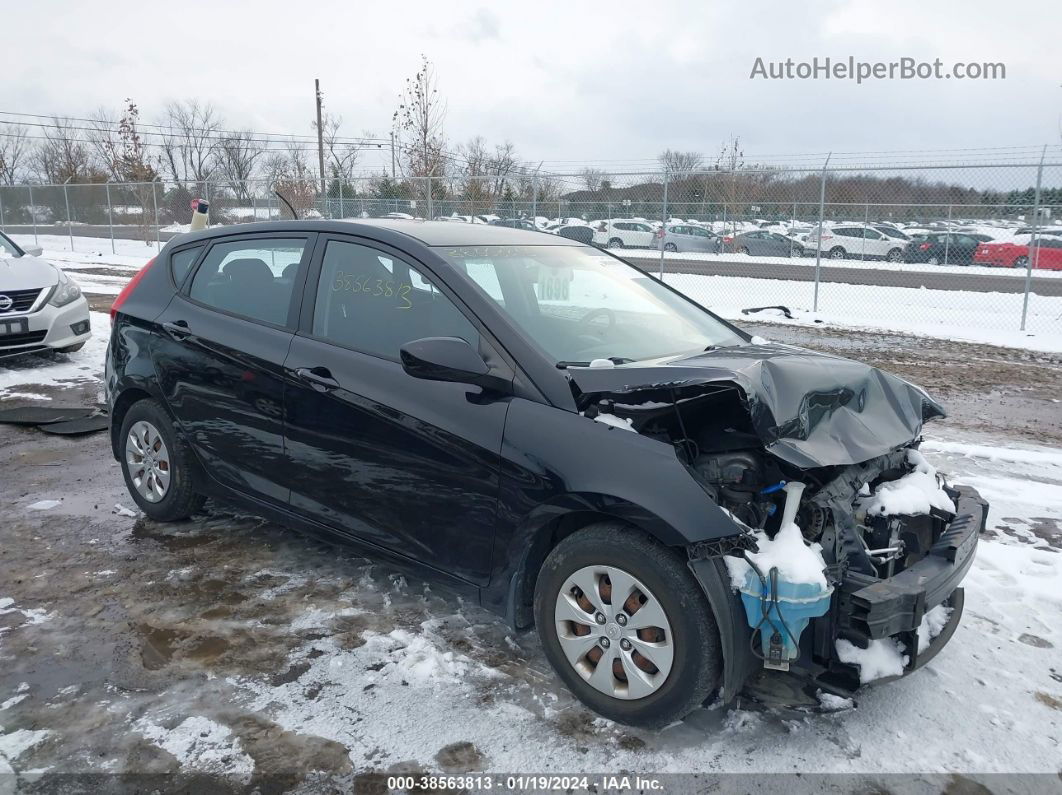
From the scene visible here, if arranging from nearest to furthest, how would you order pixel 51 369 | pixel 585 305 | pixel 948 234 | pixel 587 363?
1. pixel 587 363
2. pixel 585 305
3. pixel 51 369
4. pixel 948 234

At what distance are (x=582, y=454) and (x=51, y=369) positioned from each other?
25.2 feet

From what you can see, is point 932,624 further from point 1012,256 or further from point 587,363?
point 1012,256

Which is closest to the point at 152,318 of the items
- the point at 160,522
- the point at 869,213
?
the point at 160,522

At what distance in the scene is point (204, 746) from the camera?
2689 millimetres

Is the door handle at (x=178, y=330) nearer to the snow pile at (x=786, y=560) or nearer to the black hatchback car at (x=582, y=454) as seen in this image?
the black hatchback car at (x=582, y=454)

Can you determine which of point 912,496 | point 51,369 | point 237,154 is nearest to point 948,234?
point 912,496

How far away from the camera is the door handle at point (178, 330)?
420cm

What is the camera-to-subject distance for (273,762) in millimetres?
2619

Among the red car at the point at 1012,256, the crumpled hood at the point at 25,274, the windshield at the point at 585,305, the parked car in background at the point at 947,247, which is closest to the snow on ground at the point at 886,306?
the red car at the point at 1012,256

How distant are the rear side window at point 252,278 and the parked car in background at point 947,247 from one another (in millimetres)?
14982

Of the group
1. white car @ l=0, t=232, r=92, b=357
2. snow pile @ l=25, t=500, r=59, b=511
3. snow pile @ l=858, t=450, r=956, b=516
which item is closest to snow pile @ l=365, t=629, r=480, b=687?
snow pile @ l=858, t=450, r=956, b=516

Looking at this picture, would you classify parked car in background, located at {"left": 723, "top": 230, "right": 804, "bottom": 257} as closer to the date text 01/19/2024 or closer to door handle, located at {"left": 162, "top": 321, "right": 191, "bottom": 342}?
door handle, located at {"left": 162, "top": 321, "right": 191, "bottom": 342}

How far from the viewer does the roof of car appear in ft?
12.0

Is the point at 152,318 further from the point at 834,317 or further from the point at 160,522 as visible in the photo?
the point at 834,317
